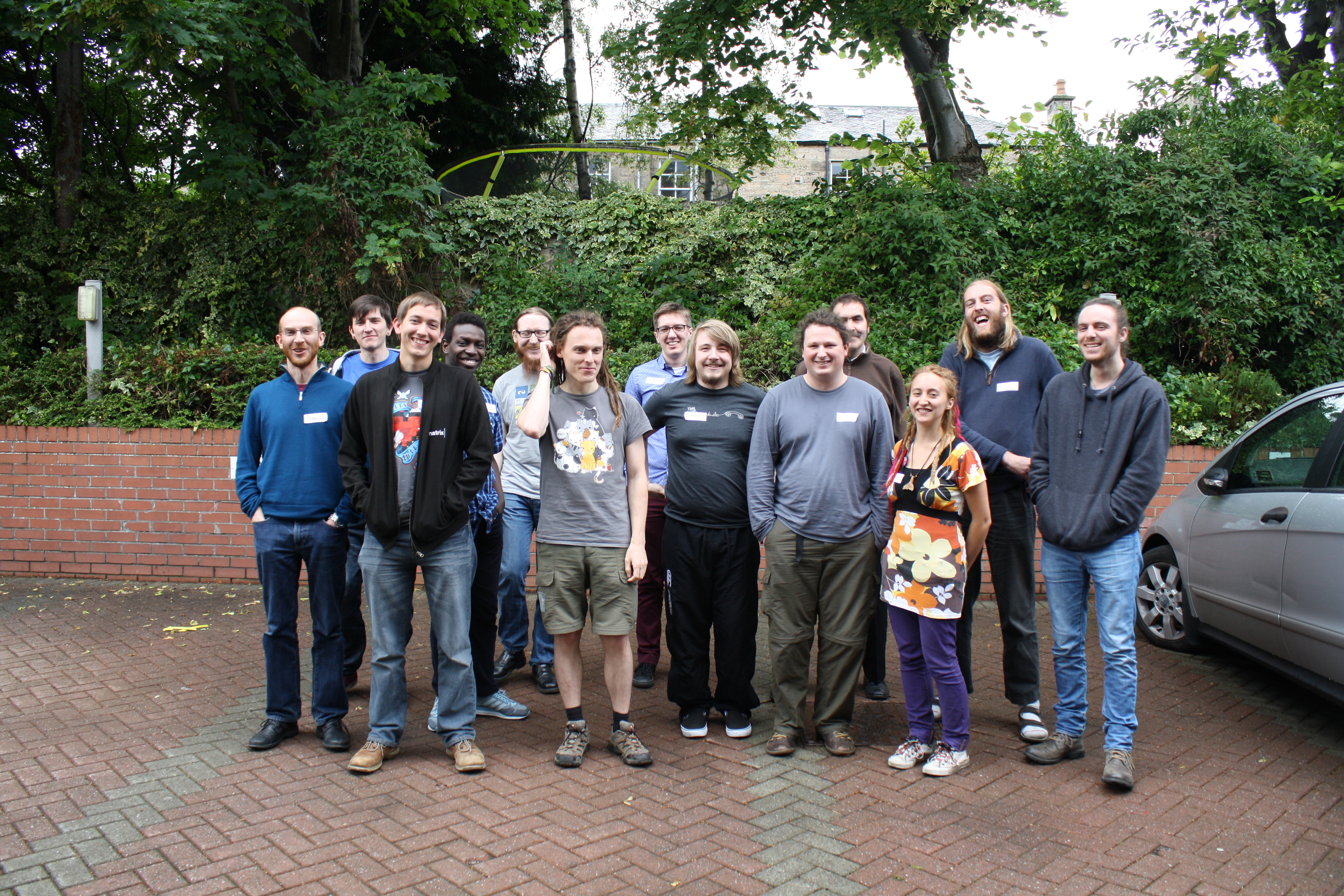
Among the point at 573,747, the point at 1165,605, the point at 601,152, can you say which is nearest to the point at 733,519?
the point at 573,747

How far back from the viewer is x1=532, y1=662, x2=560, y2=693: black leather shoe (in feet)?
16.8

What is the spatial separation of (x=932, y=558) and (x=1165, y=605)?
2828 millimetres

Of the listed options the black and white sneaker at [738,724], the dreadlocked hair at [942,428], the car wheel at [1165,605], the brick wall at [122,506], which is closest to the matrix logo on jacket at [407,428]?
the black and white sneaker at [738,724]

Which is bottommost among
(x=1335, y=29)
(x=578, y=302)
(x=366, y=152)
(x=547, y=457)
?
(x=547, y=457)

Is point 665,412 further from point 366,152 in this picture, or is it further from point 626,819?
point 366,152

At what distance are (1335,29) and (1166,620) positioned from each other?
1141 cm

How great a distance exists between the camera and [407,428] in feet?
13.2

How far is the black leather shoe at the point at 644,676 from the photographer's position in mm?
5250

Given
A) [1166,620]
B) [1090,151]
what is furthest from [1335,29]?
[1166,620]

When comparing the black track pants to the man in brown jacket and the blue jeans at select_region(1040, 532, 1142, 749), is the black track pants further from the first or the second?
the blue jeans at select_region(1040, 532, 1142, 749)

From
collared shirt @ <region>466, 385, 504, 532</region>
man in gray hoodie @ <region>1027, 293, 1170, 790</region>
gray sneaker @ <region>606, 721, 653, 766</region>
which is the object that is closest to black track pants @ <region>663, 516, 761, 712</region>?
gray sneaker @ <region>606, 721, 653, 766</region>

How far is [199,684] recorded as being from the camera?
523 centimetres

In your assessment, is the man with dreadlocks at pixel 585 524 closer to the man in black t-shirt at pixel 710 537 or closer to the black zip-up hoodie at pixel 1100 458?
the man in black t-shirt at pixel 710 537

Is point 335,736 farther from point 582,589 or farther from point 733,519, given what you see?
point 733,519
